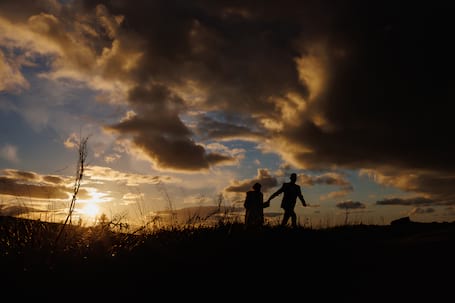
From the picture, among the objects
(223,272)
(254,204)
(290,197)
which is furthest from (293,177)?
(223,272)

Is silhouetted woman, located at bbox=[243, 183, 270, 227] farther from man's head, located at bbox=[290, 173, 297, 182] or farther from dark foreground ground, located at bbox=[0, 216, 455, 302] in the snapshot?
dark foreground ground, located at bbox=[0, 216, 455, 302]

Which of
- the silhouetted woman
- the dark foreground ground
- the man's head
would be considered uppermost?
the man's head

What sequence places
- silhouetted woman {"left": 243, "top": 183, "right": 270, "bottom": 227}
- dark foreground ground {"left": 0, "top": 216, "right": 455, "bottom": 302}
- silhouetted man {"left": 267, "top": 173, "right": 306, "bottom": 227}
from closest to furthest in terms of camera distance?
dark foreground ground {"left": 0, "top": 216, "right": 455, "bottom": 302} → silhouetted woman {"left": 243, "top": 183, "right": 270, "bottom": 227} → silhouetted man {"left": 267, "top": 173, "right": 306, "bottom": 227}

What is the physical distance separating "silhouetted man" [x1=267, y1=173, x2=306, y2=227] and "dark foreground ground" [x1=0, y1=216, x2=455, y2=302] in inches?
214

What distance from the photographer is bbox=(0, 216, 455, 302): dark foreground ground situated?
4590 mm

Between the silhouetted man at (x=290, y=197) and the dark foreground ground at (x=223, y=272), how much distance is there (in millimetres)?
5445

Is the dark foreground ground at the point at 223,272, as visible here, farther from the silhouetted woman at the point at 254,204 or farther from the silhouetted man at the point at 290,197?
the silhouetted man at the point at 290,197

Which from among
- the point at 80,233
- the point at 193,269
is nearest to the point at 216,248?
the point at 193,269

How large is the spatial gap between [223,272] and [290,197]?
302 inches

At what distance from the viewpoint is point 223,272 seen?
17.7ft

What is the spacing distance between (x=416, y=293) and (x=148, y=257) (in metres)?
3.77

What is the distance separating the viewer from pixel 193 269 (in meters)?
5.36

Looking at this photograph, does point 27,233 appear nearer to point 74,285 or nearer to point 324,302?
point 74,285

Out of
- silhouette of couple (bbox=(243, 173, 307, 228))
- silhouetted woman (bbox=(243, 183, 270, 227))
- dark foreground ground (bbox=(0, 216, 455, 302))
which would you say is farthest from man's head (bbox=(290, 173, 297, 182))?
dark foreground ground (bbox=(0, 216, 455, 302))
